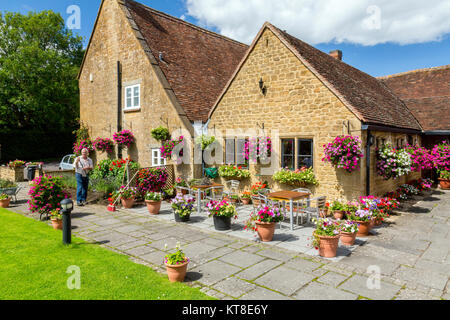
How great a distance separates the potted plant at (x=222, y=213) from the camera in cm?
895

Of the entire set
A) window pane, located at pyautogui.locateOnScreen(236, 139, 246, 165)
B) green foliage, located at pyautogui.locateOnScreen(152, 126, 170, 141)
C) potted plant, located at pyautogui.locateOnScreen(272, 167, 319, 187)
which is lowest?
potted plant, located at pyautogui.locateOnScreen(272, 167, 319, 187)

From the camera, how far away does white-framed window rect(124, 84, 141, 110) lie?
16.3 metres

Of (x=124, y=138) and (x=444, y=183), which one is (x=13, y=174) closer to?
(x=124, y=138)

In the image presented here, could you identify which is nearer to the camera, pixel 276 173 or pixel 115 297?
pixel 115 297

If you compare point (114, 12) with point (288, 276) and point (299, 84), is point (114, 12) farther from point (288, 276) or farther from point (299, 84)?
point (288, 276)

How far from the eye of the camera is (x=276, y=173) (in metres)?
12.1

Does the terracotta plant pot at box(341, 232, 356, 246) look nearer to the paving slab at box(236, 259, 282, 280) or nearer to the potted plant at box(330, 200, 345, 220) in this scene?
the paving slab at box(236, 259, 282, 280)

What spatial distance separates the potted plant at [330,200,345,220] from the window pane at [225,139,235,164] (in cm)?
511

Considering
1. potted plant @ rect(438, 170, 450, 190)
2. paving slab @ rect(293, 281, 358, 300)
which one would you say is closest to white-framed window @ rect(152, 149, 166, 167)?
paving slab @ rect(293, 281, 358, 300)

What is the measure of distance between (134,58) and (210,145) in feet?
21.0

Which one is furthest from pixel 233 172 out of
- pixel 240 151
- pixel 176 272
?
pixel 176 272

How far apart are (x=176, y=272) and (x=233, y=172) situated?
26.4ft

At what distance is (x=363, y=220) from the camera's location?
8.32 m
